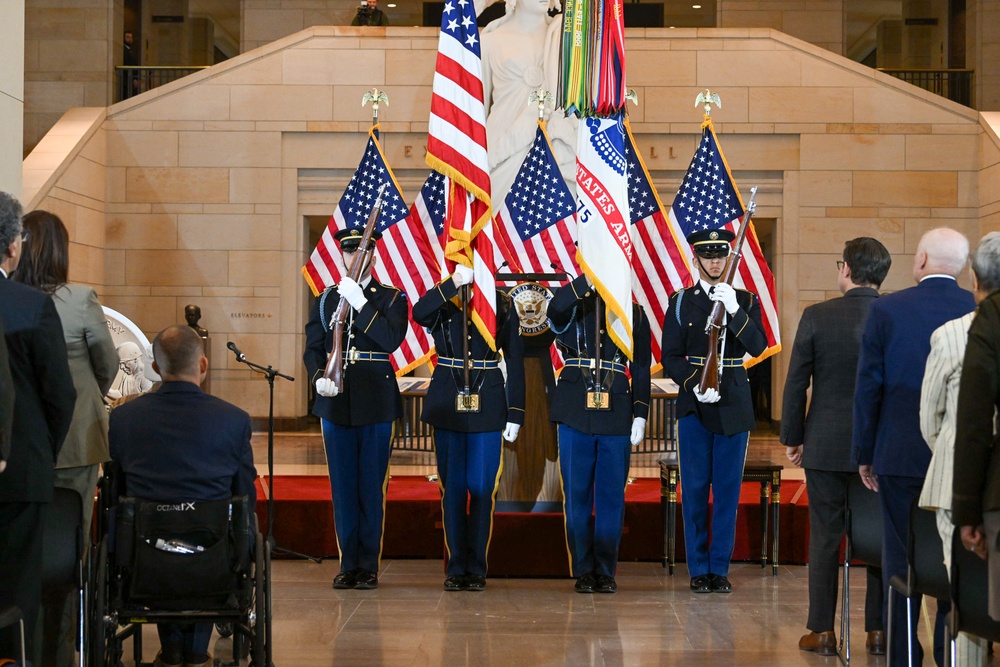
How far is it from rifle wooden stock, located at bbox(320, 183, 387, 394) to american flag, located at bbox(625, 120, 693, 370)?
2484mm

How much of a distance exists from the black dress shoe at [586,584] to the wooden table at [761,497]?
0.75 m

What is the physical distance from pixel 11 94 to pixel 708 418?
4.16 meters

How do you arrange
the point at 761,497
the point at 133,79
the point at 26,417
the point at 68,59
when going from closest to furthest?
the point at 26,417 → the point at 761,497 → the point at 68,59 → the point at 133,79

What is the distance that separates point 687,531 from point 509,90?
748cm

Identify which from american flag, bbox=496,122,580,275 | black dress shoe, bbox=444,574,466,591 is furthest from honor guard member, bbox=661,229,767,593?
american flag, bbox=496,122,580,275

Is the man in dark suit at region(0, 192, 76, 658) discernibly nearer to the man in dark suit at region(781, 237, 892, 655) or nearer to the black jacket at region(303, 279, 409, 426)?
the black jacket at region(303, 279, 409, 426)

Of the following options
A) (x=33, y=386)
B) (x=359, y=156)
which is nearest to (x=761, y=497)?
(x=33, y=386)

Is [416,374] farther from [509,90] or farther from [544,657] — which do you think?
[544,657]

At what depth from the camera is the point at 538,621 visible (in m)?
5.44

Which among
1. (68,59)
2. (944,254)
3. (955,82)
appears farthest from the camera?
(955,82)

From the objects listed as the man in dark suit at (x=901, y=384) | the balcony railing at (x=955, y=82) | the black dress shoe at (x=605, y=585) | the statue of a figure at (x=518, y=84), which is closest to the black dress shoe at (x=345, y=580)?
the black dress shoe at (x=605, y=585)

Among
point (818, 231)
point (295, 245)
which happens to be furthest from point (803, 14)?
point (295, 245)

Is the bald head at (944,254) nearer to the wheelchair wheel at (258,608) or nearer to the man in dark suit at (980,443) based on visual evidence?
the man in dark suit at (980,443)

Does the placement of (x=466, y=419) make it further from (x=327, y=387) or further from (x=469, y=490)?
(x=327, y=387)
